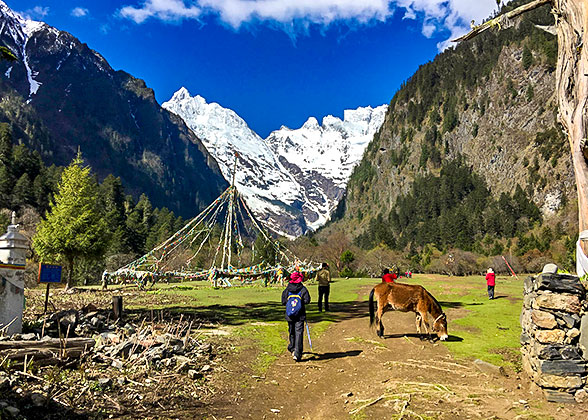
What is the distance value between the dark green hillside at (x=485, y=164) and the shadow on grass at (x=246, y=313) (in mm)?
72032

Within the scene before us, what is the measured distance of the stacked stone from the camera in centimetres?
685

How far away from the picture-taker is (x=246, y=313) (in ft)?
55.6

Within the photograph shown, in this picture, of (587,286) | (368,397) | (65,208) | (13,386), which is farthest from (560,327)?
(65,208)

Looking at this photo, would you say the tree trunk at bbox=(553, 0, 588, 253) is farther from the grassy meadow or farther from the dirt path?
the grassy meadow

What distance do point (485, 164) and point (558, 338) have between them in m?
150

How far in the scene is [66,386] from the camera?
23.2 ft

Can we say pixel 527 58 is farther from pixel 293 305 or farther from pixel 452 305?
pixel 293 305

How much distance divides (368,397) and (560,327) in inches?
139

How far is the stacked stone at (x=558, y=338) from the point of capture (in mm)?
6848

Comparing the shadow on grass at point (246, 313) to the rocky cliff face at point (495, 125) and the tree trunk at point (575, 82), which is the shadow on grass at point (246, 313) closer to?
the tree trunk at point (575, 82)

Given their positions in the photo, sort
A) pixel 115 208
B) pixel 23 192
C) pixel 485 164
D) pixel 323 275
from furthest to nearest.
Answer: pixel 485 164, pixel 115 208, pixel 23 192, pixel 323 275

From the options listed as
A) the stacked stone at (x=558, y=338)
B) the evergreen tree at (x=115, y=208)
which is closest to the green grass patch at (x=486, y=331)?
the stacked stone at (x=558, y=338)

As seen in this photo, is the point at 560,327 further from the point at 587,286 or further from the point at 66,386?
the point at 66,386

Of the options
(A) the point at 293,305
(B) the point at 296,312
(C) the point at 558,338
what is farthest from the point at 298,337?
(C) the point at 558,338
